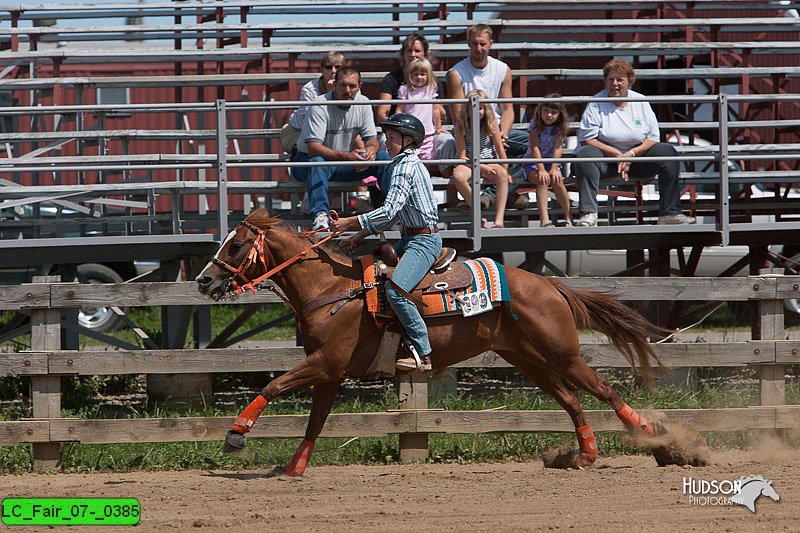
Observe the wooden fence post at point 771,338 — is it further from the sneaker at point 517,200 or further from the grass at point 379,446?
the sneaker at point 517,200

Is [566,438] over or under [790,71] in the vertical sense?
under

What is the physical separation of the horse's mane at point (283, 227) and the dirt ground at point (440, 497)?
161 cm

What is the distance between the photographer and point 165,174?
13.5 meters

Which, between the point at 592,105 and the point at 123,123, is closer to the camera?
the point at 592,105

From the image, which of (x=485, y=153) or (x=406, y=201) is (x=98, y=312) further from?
(x=406, y=201)

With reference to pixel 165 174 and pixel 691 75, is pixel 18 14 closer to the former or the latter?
pixel 165 174

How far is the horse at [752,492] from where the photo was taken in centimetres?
677

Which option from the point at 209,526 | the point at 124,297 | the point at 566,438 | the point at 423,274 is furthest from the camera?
the point at 566,438

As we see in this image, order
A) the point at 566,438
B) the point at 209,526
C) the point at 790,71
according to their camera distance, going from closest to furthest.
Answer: the point at 209,526, the point at 566,438, the point at 790,71

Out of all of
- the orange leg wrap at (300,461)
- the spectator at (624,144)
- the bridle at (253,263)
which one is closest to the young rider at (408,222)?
the bridle at (253,263)

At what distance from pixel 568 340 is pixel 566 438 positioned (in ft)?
5.12

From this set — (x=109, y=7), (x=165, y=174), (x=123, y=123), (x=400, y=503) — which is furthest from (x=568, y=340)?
(x=123, y=123)

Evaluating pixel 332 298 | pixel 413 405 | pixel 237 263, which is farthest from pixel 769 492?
pixel 237 263

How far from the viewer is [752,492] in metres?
6.91
